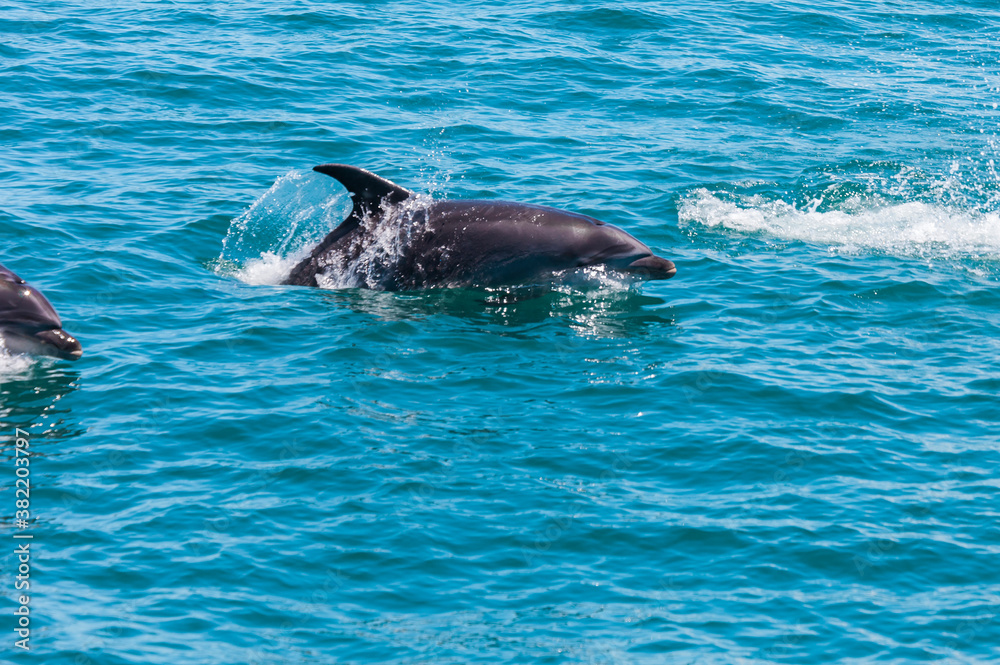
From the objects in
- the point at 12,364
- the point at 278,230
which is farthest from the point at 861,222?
the point at 12,364

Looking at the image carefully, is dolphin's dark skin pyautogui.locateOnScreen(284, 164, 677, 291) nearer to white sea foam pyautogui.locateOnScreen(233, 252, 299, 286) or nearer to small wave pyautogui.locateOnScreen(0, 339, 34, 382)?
white sea foam pyautogui.locateOnScreen(233, 252, 299, 286)

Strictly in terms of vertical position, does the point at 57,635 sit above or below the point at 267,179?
below

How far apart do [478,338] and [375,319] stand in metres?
1.63

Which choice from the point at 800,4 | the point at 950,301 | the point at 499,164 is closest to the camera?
the point at 950,301

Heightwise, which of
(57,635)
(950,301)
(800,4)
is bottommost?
(57,635)

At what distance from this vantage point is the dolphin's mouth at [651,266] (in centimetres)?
1959

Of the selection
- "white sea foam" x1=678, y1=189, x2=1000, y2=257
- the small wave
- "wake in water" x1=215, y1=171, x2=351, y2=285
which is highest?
"white sea foam" x1=678, y1=189, x2=1000, y2=257

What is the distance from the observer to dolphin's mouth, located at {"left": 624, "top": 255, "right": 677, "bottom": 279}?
1959 cm

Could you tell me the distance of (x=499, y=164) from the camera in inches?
1018

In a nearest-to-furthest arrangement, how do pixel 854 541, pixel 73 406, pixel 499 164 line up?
1. pixel 854 541
2. pixel 73 406
3. pixel 499 164

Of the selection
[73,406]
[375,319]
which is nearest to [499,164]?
[375,319]

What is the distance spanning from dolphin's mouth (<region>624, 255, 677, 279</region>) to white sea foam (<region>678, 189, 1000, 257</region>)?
3588mm

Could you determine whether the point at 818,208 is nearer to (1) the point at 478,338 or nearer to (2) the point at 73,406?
(1) the point at 478,338

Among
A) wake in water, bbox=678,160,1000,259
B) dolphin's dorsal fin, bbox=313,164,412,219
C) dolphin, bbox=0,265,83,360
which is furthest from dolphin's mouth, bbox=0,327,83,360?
wake in water, bbox=678,160,1000,259
